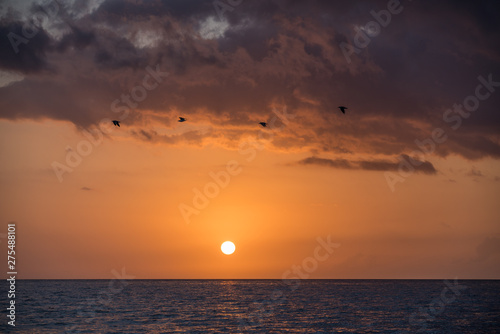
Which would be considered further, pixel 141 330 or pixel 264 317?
pixel 264 317

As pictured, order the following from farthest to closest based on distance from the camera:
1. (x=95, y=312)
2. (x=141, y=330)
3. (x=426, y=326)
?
1. (x=95, y=312)
2. (x=426, y=326)
3. (x=141, y=330)

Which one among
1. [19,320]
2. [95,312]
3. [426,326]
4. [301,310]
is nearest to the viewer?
[426,326]

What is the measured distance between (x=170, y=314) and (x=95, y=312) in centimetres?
1231

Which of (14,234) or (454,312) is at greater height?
(14,234)

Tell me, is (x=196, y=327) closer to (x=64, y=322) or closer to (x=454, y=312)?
(x=64, y=322)

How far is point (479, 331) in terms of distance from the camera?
2327 inches

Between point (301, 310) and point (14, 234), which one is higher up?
point (14, 234)

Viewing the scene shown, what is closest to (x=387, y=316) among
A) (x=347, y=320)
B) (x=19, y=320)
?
A: (x=347, y=320)

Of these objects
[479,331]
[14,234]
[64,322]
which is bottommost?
[479,331]

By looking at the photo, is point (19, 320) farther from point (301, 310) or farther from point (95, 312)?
point (301, 310)

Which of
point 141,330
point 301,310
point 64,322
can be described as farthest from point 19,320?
point 301,310

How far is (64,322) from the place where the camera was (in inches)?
2562

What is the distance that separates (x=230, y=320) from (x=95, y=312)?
24.1 metres

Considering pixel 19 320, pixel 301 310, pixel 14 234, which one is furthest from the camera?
pixel 301 310
